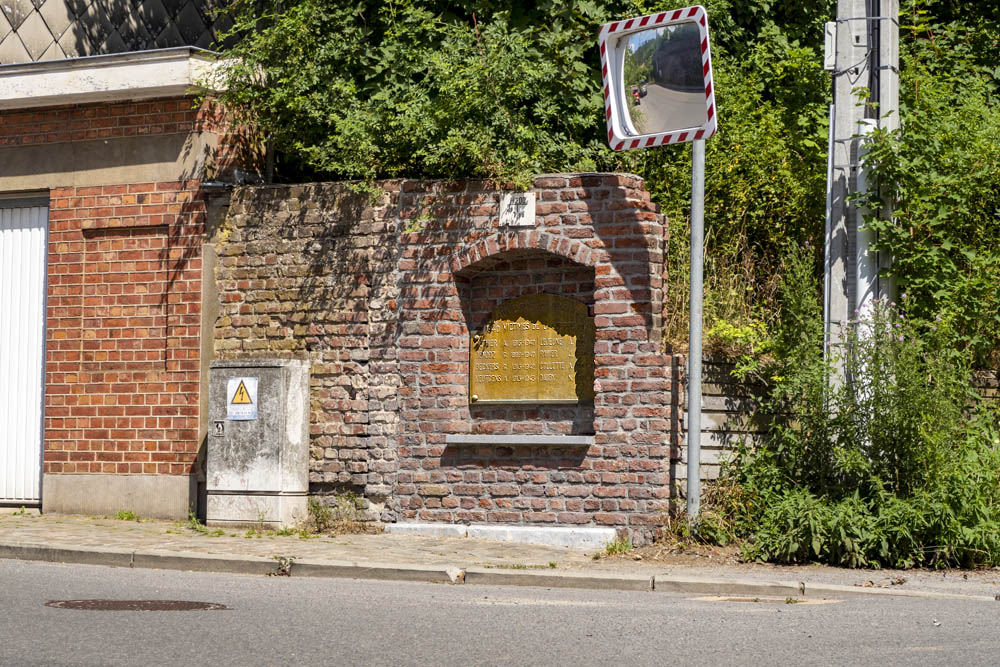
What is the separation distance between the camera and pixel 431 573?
9633 mm

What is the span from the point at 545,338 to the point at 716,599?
12.2 feet

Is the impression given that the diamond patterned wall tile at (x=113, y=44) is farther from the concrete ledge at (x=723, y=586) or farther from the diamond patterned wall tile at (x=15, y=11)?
the concrete ledge at (x=723, y=586)

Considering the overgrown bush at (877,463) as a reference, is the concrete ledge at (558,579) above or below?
below

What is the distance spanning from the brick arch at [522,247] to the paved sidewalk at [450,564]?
2.56m

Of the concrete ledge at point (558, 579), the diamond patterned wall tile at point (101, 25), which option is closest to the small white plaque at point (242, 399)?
the concrete ledge at point (558, 579)

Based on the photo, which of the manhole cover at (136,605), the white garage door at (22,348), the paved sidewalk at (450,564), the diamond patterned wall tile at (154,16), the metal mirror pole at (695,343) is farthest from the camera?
the diamond patterned wall tile at (154,16)

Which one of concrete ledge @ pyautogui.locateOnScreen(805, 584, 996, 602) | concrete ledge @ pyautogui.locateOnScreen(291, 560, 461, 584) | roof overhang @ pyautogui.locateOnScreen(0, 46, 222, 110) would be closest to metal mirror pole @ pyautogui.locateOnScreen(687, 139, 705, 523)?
concrete ledge @ pyautogui.locateOnScreen(805, 584, 996, 602)

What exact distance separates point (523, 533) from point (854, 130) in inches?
183

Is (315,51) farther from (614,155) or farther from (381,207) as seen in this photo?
(614,155)

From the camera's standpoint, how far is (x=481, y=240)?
39.2 ft

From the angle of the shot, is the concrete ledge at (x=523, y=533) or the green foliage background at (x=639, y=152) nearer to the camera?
the concrete ledge at (x=523, y=533)

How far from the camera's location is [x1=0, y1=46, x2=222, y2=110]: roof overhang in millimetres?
13055

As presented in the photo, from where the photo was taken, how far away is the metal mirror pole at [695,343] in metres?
10.8

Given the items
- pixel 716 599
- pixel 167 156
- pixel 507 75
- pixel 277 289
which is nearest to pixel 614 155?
pixel 507 75
